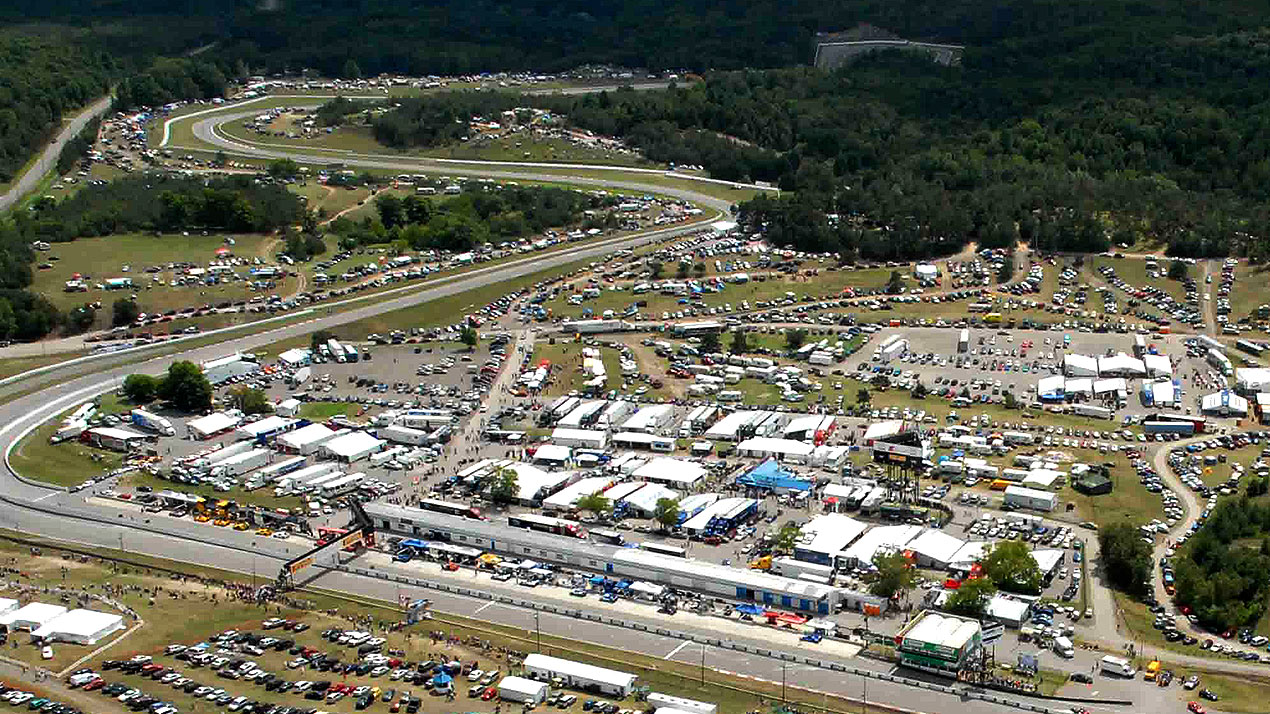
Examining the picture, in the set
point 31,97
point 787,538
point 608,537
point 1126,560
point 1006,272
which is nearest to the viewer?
point 1126,560

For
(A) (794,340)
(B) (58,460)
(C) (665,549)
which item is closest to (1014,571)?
(C) (665,549)

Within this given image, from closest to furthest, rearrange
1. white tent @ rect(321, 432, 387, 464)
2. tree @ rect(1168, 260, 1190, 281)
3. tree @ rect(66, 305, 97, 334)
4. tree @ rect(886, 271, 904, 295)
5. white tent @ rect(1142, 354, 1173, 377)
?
white tent @ rect(321, 432, 387, 464), white tent @ rect(1142, 354, 1173, 377), tree @ rect(66, 305, 97, 334), tree @ rect(1168, 260, 1190, 281), tree @ rect(886, 271, 904, 295)

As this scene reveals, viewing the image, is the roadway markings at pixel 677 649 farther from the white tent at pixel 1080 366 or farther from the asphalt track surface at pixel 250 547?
the white tent at pixel 1080 366

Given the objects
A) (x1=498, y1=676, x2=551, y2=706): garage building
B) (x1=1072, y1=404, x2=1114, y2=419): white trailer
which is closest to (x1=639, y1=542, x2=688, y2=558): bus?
(x1=498, y1=676, x2=551, y2=706): garage building

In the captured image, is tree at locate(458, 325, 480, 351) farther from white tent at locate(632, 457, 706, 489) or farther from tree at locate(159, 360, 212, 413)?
white tent at locate(632, 457, 706, 489)

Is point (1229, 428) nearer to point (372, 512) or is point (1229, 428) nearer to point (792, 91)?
point (372, 512)

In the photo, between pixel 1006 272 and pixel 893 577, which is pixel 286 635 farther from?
pixel 1006 272
